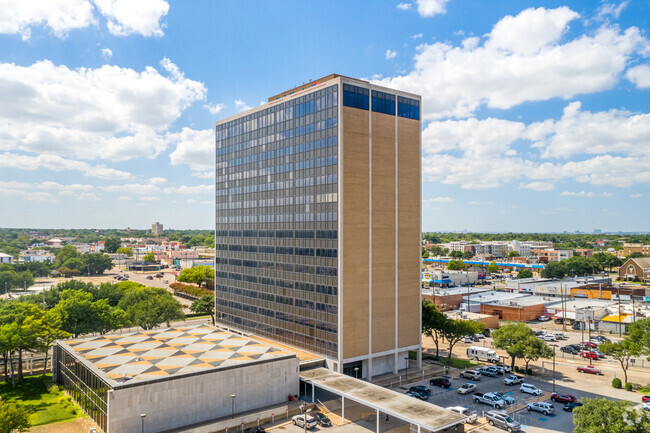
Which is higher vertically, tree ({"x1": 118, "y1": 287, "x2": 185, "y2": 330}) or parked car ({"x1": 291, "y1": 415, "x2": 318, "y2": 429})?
tree ({"x1": 118, "y1": 287, "x2": 185, "y2": 330})

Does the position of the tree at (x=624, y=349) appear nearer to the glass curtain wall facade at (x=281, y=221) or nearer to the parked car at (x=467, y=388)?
the parked car at (x=467, y=388)

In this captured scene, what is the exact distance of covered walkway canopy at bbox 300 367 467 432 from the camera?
46.1 metres

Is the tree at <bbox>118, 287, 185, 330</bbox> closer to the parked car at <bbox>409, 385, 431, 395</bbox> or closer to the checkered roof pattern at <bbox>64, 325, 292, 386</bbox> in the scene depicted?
the checkered roof pattern at <bbox>64, 325, 292, 386</bbox>

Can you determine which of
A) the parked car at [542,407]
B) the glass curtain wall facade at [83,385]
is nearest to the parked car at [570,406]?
the parked car at [542,407]

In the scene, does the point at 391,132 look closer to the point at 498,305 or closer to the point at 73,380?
the point at 73,380

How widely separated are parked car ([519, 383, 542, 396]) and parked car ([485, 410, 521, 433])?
14212 mm

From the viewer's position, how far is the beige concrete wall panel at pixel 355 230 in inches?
2662

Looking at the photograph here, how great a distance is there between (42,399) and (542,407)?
70.7m

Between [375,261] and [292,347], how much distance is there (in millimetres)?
21953

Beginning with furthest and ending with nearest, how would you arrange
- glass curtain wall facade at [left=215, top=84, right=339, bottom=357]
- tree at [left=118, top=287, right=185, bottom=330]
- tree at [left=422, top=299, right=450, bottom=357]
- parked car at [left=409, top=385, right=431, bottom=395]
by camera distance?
tree at [left=118, top=287, right=185, bottom=330], tree at [left=422, top=299, right=450, bottom=357], glass curtain wall facade at [left=215, top=84, right=339, bottom=357], parked car at [left=409, top=385, right=431, bottom=395]

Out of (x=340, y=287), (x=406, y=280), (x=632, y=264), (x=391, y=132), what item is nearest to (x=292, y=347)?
(x=340, y=287)

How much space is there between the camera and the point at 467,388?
66.4 m

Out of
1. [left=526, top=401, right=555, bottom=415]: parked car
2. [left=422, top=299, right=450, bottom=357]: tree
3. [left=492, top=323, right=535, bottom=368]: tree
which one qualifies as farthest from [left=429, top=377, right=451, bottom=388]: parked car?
[left=422, top=299, right=450, bottom=357]: tree

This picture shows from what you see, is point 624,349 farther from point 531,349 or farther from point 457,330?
point 457,330
